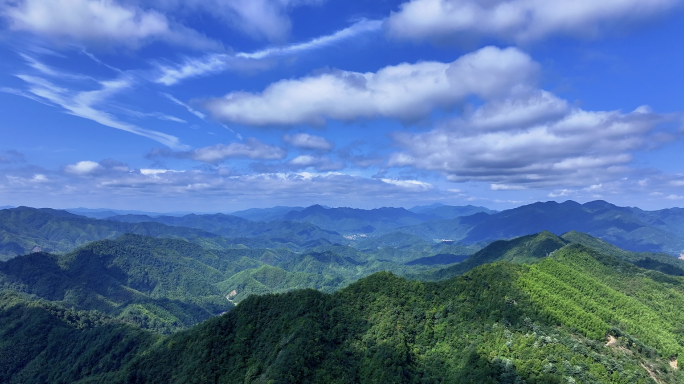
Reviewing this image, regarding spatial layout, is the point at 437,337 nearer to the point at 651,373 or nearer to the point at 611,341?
the point at 611,341

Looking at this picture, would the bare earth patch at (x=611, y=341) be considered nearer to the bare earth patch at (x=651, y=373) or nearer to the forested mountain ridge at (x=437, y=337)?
the forested mountain ridge at (x=437, y=337)

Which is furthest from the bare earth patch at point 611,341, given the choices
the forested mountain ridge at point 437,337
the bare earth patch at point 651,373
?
the bare earth patch at point 651,373

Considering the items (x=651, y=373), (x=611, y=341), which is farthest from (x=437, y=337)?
(x=651, y=373)

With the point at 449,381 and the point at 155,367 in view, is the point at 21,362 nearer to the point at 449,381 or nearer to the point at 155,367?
the point at 155,367

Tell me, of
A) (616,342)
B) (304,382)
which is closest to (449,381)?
(304,382)

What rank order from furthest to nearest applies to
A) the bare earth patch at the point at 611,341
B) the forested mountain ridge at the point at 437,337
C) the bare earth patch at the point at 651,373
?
1. the bare earth patch at the point at 611,341
2. the forested mountain ridge at the point at 437,337
3. the bare earth patch at the point at 651,373

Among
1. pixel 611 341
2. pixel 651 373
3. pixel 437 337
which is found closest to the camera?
pixel 651 373

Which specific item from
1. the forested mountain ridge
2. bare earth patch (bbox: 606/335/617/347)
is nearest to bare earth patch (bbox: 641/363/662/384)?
the forested mountain ridge

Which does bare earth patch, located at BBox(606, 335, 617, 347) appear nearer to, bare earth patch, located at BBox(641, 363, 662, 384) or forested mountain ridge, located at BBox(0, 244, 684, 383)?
forested mountain ridge, located at BBox(0, 244, 684, 383)
